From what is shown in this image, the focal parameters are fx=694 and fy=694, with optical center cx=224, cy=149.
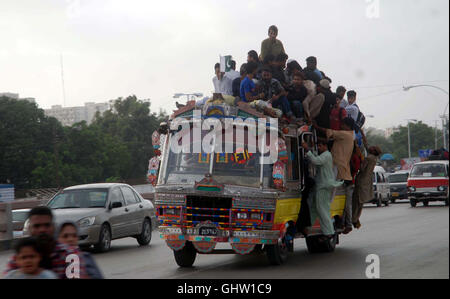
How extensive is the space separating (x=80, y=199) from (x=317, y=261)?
7.19 metres

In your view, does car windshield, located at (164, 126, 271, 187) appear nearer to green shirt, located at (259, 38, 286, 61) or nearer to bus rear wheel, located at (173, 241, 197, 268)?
bus rear wheel, located at (173, 241, 197, 268)

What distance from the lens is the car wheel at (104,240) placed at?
1672 centimetres

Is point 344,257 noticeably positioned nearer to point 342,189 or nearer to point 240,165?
point 342,189

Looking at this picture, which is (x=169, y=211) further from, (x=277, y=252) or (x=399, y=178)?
(x=399, y=178)

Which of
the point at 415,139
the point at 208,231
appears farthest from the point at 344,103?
the point at 415,139

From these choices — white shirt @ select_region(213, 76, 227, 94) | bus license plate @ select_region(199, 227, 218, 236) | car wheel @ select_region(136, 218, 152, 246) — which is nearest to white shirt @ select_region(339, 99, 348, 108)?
white shirt @ select_region(213, 76, 227, 94)

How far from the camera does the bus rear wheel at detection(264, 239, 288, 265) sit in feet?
39.7

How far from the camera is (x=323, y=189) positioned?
13.1m

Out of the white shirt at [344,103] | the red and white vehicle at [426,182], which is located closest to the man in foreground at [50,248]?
the white shirt at [344,103]

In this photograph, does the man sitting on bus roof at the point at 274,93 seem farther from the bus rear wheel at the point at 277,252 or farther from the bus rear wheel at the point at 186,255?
the bus rear wheel at the point at 186,255

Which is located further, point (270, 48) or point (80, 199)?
point (80, 199)

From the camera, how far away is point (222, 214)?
11672 millimetres

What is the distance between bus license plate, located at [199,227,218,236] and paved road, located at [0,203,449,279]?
2.12 ft
